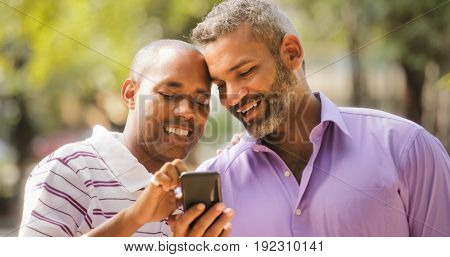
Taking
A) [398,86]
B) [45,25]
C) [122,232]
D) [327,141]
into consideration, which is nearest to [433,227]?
[327,141]

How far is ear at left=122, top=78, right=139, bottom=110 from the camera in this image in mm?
1470

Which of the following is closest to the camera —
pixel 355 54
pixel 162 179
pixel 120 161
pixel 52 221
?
pixel 162 179

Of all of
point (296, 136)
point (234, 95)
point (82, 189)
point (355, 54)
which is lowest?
point (82, 189)

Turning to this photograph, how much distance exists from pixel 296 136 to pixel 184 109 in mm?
291

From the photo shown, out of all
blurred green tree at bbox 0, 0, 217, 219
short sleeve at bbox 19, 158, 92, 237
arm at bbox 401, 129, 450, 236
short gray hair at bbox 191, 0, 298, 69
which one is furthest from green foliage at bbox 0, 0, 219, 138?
arm at bbox 401, 129, 450, 236

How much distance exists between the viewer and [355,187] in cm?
132

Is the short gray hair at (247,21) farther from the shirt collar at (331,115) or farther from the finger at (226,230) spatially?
the finger at (226,230)

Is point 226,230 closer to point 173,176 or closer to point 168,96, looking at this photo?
point 173,176

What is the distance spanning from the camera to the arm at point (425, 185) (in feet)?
4.28

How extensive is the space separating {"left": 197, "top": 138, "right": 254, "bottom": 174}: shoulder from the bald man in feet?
0.26

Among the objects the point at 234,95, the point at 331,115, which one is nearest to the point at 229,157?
the point at 234,95

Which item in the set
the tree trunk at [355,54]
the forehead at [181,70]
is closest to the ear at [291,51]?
the forehead at [181,70]

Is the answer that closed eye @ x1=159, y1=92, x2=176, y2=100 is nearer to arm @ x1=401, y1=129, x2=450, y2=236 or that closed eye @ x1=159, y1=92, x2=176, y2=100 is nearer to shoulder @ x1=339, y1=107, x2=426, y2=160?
shoulder @ x1=339, y1=107, x2=426, y2=160
